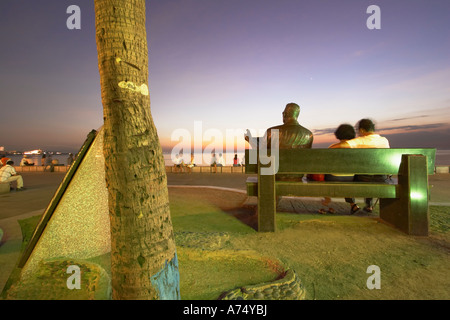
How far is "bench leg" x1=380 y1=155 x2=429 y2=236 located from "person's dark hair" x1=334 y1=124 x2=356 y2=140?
1.22 m

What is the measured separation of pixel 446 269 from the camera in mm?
2516

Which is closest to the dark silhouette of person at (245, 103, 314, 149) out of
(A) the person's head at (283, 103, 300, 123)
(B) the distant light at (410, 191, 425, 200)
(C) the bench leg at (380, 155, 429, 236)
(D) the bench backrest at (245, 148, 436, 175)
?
(A) the person's head at (283, 103, 300, 123)

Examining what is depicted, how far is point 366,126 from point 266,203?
2527mm

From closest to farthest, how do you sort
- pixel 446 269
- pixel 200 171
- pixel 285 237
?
pixel 446 269 < pixel 285 237 < pixel 200 171

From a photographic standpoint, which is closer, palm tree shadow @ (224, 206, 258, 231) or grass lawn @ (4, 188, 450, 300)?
grass lawn @ (4, 188, 450, 300)

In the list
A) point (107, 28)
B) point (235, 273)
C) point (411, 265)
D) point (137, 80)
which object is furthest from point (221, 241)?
point (107, 28)

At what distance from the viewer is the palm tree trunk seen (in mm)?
1503

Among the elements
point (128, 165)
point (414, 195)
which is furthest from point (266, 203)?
point (128, 165)

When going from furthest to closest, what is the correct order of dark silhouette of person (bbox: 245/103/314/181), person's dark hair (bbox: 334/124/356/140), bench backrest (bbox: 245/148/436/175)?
person's dark hair (bbox: 334/124/356/140), dark silhouette of person (bbox: 245/103/314/181), bench backrest (bbox: 245/148/436/175)

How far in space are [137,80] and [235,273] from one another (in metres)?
1.96

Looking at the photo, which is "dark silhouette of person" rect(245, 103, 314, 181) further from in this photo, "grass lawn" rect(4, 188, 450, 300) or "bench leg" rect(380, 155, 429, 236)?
"bench leg" rect(380, 155, 429, 236)

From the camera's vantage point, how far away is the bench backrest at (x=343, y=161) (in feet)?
12.8

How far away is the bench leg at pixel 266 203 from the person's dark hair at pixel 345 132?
210 cm
